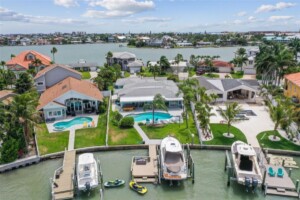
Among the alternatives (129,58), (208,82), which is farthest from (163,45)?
(208,82)

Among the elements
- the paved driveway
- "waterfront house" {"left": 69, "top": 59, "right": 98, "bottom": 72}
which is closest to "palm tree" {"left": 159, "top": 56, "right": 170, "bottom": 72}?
"waterfront house" {"left": 69, "top": 59, "right": 98, "bottom": 72}

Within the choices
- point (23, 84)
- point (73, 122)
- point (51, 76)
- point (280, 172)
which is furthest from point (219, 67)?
point (280, 172)

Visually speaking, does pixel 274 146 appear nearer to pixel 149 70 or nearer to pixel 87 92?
pixel 87 92

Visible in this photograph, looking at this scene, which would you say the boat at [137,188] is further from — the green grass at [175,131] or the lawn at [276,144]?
the lawn at [276,144]

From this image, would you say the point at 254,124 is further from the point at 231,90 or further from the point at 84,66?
the point at 84,66

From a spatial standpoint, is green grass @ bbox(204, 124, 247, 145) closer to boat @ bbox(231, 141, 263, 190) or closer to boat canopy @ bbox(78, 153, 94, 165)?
boat @ bbox(231, 141, 263, 190)

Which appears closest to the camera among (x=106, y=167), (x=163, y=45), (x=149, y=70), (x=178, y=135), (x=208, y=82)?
(x=106, y=167)
